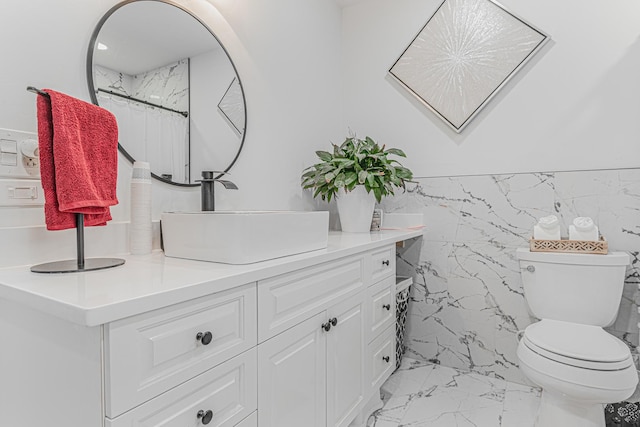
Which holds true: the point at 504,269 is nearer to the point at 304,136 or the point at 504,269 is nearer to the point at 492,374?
the point at 492,374

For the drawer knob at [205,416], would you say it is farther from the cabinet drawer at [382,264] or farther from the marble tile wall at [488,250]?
the marble tile wall at [488,250]

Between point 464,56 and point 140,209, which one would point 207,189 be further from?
point 464,56

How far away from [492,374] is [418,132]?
5.06 ft

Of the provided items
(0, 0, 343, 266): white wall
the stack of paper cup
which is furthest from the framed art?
the stack of paper cup

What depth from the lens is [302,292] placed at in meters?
1.17

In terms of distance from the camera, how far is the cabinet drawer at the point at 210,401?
708 mm

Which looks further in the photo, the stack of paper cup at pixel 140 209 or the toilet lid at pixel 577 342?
the toilet lid at pixel 577 342

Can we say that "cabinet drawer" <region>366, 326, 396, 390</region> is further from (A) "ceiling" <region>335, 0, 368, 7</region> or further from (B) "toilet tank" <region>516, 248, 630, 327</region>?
(A) "ceiling" <region>335, 0, 368, 7</region>

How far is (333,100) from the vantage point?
2.53 metres

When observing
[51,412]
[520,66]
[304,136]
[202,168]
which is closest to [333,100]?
[304,136]

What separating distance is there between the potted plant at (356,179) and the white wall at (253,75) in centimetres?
19

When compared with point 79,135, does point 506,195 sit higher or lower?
lower

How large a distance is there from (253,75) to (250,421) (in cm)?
152

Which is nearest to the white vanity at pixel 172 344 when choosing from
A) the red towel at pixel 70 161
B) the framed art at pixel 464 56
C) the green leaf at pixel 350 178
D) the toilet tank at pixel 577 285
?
the red towel at pixel 70 161
